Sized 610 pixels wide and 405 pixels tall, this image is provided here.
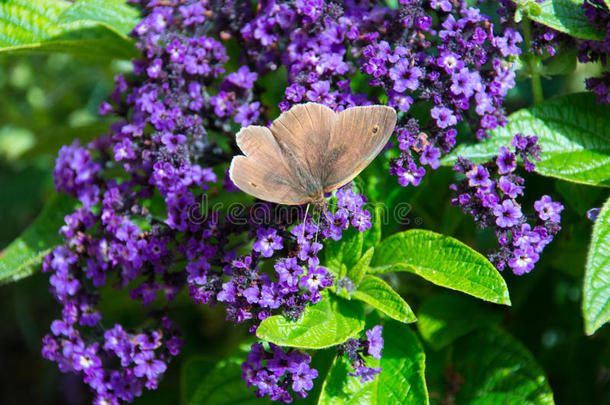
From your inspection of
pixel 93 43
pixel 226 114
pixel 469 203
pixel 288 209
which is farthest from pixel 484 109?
pixel 93 43

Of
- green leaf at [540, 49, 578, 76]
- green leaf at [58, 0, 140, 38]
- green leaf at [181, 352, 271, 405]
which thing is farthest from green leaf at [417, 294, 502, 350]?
green leaf at [58, 0, 140, 38]

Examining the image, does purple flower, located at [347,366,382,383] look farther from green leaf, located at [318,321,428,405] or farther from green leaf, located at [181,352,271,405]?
green leaf, located at [181,352,271,405]

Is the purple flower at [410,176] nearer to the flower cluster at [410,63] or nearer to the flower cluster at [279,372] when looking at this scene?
the flower cluster at [410,63]

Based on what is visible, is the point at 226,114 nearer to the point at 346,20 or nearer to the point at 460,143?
the point at 346,20

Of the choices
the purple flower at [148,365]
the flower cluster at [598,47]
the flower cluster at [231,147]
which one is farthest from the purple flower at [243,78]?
the flower cluster at [598,47]

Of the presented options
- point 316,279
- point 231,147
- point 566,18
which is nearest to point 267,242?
point 316,279

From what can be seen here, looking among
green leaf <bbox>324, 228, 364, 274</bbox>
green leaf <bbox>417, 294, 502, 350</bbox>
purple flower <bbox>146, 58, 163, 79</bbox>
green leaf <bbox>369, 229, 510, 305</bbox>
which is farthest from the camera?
green leaf <bbox>417, 294, 502, 350</bbox>

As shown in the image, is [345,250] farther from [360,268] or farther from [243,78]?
[243,78]
